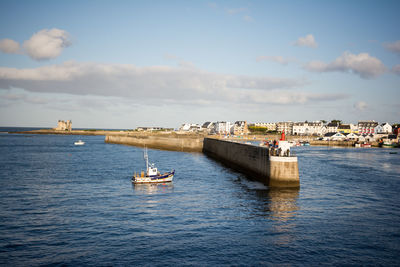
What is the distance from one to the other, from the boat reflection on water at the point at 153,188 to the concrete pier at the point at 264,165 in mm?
12666

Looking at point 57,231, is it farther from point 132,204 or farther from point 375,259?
point 375,259

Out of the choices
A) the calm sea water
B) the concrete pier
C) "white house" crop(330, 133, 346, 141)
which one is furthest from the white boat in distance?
"white house" crop(330, 133, 346, 141)

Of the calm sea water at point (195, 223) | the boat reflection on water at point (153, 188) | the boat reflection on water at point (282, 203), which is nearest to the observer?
the calm sea water at point (195, 223)

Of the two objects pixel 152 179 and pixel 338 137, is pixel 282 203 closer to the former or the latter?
pixel 152 179

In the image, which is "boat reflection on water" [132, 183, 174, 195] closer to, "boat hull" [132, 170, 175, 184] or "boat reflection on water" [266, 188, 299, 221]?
"boat hull" [132, 170, 175, 184]

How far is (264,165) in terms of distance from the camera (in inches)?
1623

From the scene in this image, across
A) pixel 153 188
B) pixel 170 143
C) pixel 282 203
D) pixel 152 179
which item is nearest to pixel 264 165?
pixel 282 203

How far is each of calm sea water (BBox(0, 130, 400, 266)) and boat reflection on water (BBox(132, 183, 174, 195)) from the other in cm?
25

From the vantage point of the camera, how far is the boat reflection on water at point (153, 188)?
3767 centimetres

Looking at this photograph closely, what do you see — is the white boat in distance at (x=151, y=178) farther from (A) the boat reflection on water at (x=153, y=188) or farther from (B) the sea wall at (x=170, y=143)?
(B) the sea wall at (x=170, y=143)

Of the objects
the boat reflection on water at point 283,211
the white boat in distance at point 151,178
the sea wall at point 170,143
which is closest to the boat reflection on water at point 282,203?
the boat reflection on water at point 283,211

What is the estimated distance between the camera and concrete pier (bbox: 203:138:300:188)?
1496 inches

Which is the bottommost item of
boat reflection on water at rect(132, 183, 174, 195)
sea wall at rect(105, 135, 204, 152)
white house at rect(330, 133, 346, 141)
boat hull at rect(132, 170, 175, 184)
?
boat reflection on water at rect(132, 183, 174, 195)

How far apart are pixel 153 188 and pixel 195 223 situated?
52.4 ft
